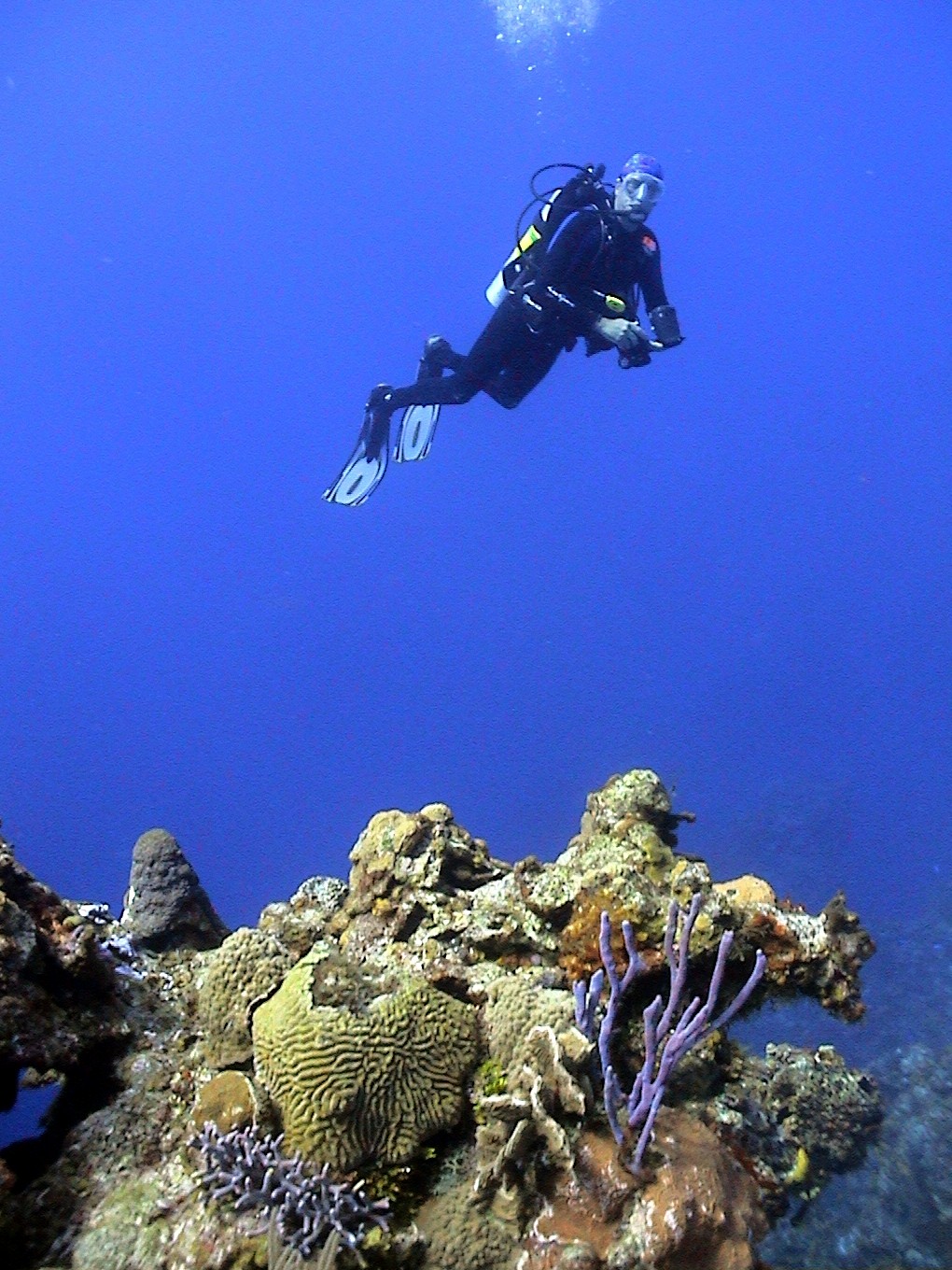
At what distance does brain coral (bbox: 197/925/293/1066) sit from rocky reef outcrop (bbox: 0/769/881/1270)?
0.5 inches

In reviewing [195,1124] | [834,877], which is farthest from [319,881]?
[834,877]

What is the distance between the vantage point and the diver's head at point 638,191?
29.7 feet

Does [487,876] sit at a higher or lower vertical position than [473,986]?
higher

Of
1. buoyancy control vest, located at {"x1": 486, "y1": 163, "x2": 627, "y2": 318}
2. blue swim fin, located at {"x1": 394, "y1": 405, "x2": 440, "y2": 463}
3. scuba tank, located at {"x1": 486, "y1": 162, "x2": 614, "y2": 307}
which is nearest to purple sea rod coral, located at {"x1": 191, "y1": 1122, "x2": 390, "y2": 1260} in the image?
buoyancy control vest, located at {"x1": 486, "y1": 163, "x2": 627, "y2": 318}

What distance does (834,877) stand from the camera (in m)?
35.8

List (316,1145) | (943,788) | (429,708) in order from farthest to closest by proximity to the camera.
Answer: (429,708), (943,788), (316,1145)

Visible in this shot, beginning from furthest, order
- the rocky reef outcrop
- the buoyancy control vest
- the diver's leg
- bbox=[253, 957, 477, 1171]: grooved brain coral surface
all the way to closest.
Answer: the diver's leg → the buoyancy control vest → bbox=[253, 957, 477, 1171]: grooved brain coral surface → the rocky reef outcrop

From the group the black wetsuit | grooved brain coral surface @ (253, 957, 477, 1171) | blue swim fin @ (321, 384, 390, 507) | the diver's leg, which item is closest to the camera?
grooved brain coral surface @ (253, 957, 477, 1171)

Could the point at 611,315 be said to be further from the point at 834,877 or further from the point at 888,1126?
the point at 834,877

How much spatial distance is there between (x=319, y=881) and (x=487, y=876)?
1.22 m

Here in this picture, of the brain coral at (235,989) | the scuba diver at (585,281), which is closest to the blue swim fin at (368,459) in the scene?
the scuba diver at (585,281)

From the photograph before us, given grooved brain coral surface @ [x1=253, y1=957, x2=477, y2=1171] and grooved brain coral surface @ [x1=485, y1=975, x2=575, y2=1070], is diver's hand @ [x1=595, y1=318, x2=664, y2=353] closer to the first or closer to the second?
grooved brain coral surface @ [x1=485, y1=975, x2=575, y2=1070]

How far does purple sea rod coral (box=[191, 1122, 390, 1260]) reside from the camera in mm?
3170

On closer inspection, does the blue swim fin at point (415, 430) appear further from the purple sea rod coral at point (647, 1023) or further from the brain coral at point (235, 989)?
the purple sea rod coral at point (647, 1023)
